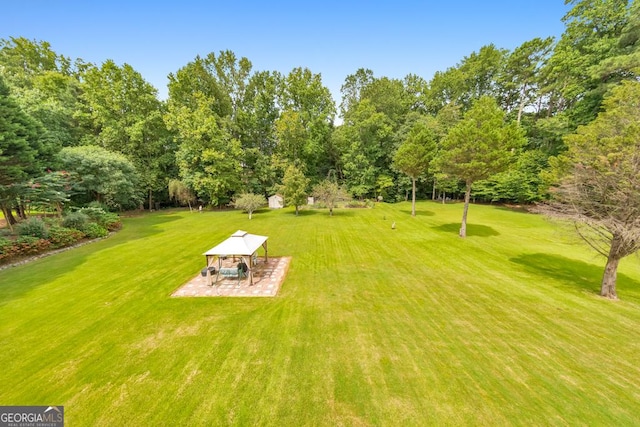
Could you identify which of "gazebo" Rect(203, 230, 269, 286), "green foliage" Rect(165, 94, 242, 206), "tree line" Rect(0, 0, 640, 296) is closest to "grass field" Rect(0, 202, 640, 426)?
"gazebo" Rect(203, 230, 269, 286)

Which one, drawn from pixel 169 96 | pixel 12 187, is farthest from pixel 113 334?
pixel 169 96

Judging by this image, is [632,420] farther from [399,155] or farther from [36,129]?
[36,129]

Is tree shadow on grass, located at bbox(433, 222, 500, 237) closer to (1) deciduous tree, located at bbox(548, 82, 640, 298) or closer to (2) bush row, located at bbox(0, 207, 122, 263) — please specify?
(1) deciduous tree, located at bbox(548, 82, 640, 298)

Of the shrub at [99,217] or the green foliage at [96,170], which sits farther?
the green foliage at [96,170]

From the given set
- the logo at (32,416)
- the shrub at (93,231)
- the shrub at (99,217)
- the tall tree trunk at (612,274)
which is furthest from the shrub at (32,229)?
the tall tree trunk at (612,274)

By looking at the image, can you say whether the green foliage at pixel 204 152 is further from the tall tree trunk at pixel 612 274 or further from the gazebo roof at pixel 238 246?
the tall tree trunk at pixel 612 274
